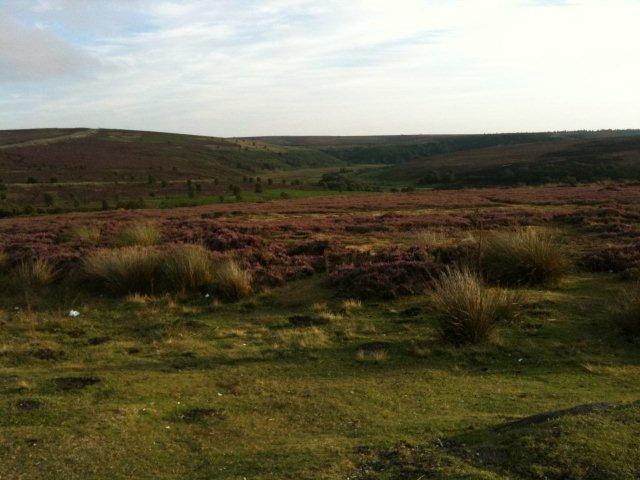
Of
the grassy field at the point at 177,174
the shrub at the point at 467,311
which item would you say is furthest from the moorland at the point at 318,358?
the grassy field at the point at 177,174

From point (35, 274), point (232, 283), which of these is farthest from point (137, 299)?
point (35, 274)

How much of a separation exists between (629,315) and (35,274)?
1193cm

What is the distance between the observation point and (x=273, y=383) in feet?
22.8

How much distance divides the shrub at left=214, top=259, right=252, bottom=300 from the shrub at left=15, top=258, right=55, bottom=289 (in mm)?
4097

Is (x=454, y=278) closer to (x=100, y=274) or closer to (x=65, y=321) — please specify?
(x=65, y=321)

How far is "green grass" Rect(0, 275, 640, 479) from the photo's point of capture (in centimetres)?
464

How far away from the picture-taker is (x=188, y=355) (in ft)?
26.9

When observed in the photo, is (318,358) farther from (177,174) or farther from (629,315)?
(177,174)

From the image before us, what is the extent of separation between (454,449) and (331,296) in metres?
7.12

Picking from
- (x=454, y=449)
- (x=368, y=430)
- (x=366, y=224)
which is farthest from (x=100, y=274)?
(x=366, y=224)

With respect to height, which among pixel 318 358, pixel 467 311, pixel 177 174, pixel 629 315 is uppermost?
pixel 177 174

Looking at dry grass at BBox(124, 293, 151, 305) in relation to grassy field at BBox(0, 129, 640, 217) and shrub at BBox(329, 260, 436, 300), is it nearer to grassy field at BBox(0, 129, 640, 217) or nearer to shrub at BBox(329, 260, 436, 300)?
shrub at BBox(329, 260, 436, 300)

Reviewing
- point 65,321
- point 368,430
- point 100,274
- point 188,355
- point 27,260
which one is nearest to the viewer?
point 368,430

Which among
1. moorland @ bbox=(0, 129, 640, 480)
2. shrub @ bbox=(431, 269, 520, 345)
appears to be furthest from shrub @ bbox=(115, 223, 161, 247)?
shrub @ bbox=(431, 269, 520, 345)
